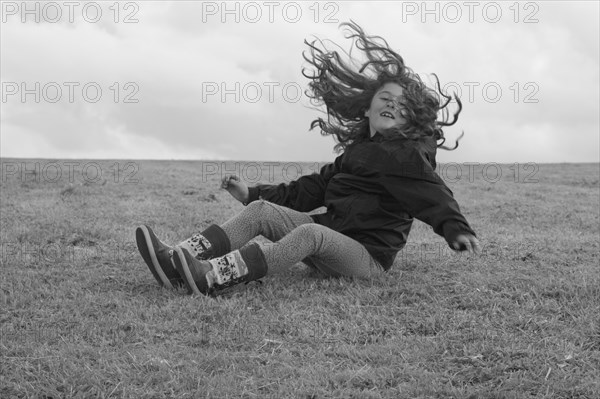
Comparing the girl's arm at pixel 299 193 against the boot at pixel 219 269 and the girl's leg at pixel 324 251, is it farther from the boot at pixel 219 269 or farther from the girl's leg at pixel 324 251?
the boot at pixel 219 269

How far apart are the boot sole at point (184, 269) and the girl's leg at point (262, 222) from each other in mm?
687

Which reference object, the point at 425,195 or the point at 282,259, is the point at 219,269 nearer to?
the point at 282,259

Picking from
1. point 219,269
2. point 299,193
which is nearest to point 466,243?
point 219,269

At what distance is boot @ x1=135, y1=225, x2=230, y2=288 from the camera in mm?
4875

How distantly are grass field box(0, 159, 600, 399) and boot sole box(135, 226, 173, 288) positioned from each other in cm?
16

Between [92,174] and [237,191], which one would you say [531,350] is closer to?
[237,191]

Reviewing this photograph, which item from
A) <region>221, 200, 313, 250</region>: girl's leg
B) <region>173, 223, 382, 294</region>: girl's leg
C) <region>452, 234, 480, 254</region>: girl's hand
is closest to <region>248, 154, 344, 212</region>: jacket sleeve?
<region>221, 200, 313, 250</region>: girl's leg

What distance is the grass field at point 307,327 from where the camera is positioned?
346 cm

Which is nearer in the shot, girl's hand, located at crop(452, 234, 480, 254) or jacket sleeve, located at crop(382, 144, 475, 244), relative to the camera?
girl's hand, located at crop(452, 234, 480, 254)

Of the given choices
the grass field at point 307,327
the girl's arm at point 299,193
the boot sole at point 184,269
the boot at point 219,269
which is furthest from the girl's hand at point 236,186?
the boot sole at point 184,269

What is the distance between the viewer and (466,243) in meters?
4.65

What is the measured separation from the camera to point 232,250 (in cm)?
545

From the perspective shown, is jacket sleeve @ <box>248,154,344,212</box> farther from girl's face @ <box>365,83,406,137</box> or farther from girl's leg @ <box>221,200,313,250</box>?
girl's face @ <box>365,83,406,137</box>

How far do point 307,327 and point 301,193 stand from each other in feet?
6.43
